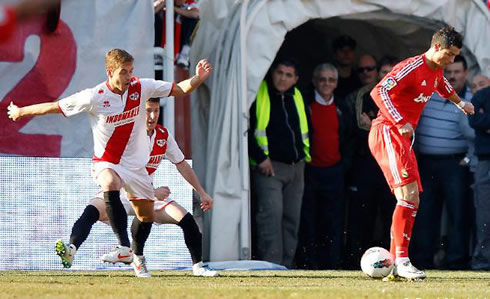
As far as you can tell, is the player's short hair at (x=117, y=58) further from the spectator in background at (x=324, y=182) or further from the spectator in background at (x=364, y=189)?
the spectator in background at (x=364, y=189)

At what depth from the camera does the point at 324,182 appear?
11.9 metres

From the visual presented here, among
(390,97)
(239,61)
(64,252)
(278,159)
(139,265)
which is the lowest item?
(139,265)

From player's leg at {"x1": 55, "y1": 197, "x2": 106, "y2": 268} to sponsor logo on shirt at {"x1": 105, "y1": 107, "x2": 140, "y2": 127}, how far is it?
830 millimetres

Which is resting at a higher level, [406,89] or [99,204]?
[406,89]

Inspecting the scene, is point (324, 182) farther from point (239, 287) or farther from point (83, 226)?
point (239, 287)

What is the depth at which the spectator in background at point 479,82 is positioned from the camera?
11.4m

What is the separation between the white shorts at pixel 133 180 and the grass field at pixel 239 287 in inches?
27.8

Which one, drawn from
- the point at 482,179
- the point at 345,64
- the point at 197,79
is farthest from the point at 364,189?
the point at 197,79

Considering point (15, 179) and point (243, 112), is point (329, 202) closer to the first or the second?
point (243, 112)

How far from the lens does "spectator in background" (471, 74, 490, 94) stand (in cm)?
1139

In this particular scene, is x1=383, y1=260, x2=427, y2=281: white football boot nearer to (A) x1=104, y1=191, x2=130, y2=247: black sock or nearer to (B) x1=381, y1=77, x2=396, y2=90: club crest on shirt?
(B) x1=381, y1=77, x2=396, y2=90: club crest on shirt

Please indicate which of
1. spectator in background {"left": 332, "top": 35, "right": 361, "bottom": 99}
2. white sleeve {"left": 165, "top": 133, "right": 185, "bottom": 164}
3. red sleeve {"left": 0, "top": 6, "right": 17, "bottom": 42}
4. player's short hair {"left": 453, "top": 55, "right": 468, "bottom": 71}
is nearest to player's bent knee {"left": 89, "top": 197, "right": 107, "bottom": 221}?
white sleeve {"left": 165, "top": 133, "right": 185, "bottom": 164}

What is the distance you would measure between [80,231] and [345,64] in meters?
5.79

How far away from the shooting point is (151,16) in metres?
10.6
